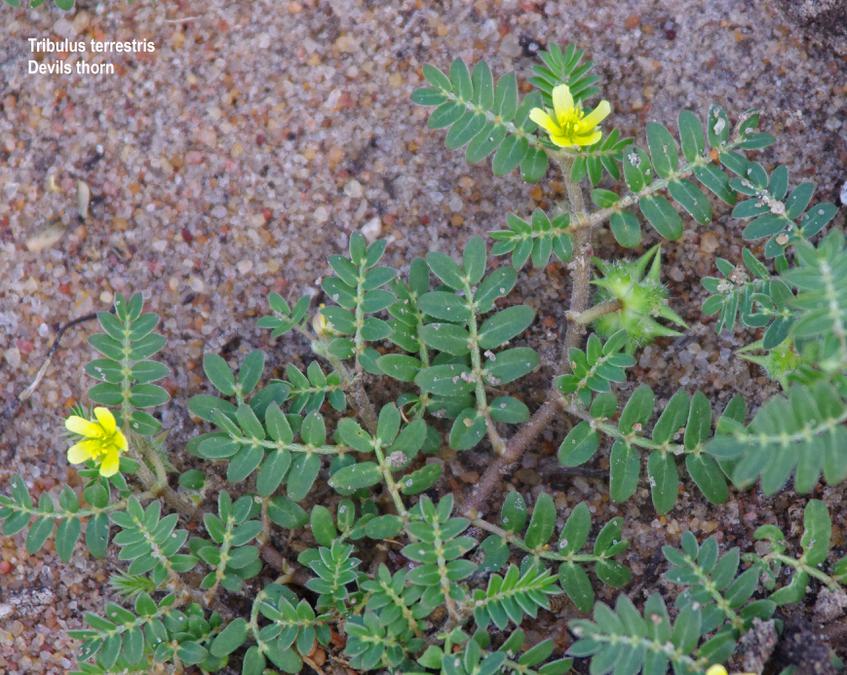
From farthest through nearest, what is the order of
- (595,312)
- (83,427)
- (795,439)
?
(595,312)
(83,427)
(795,439)

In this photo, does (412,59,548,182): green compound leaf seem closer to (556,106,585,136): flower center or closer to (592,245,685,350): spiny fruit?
(556,106,585,136): flower center

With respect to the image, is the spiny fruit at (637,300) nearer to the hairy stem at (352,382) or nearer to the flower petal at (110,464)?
the hairy stem at (352,382)

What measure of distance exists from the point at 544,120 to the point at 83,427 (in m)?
1.32

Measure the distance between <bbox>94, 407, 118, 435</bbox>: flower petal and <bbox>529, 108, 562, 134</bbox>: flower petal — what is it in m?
1.23

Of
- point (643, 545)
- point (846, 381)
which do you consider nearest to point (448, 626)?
point (643, 545)

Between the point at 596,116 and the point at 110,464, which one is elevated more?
the point at 596,116

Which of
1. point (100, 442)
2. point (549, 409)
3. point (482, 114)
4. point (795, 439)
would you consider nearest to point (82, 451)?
point (100, 442)

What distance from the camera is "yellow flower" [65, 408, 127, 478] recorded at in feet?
7.82

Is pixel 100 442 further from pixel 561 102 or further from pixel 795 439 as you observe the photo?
pixel 795 439

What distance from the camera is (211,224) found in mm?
2822

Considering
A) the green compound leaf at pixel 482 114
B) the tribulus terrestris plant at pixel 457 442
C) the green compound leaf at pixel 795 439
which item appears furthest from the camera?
the green compound leaf at pixel 482 114

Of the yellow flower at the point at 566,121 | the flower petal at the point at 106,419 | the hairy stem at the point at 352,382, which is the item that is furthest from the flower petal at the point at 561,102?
the flower petal at the point at 106,419

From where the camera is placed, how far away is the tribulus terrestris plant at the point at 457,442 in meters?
2.38

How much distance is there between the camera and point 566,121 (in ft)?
7.91
